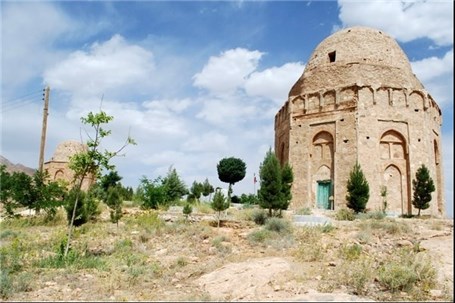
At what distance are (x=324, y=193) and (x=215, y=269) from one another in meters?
17.1

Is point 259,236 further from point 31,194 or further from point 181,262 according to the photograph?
Answer: point 31,194

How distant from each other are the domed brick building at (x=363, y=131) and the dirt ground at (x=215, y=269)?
9.44 metres

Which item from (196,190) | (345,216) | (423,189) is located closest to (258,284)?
(345,216)

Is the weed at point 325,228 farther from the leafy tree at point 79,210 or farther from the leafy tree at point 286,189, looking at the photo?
the leafy tree at point 79,210

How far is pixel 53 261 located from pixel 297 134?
19533 millimetres

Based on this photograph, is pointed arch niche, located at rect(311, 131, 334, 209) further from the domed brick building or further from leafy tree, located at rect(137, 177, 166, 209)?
leafy tree, located at rect(137, 177, 166, 209)

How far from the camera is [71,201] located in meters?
17.6

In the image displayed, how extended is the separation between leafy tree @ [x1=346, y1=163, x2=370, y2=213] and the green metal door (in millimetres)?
2642

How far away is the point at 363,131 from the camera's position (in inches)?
1011

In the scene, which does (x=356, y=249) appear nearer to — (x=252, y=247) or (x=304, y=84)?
(x=252, y=247)

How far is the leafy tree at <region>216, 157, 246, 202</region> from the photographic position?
1644 inches

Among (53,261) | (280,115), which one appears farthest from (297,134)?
(53,261)

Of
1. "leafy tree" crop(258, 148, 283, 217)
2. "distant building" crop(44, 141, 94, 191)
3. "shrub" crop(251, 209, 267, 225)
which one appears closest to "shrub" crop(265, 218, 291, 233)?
"shrub" crop(251, 209, 267, 225)

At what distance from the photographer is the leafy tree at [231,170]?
41750mm
